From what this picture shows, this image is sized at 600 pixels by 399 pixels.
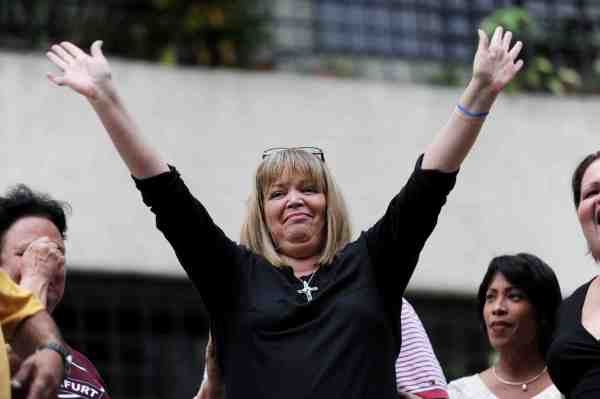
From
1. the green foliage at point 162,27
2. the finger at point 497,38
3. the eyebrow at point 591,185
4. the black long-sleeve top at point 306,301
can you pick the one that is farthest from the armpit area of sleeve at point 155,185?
the green foliage at point 162,27

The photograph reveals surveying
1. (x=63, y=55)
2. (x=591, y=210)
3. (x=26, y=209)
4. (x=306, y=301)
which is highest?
(x=63, y=55)

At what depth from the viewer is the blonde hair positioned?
15.7ft

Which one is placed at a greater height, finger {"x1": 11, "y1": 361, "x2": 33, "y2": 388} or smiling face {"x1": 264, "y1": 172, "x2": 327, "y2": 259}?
smiling face {"x1": 264, "y1": 172, "x2": 327, "y2": 259}

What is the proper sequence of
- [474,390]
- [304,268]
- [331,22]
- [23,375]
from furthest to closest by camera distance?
[331,22] < [474,390] < [304,268] < [23,375]

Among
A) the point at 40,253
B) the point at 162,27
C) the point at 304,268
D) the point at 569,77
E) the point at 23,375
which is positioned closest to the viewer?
the point at 23,375

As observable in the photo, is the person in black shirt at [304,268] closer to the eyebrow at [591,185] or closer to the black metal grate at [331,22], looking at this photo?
the eyebrow at [591,185]

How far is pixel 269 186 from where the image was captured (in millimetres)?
4855

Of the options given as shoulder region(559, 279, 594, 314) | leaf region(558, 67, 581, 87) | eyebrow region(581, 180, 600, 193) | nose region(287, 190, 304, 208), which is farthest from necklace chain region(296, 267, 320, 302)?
leaf region(558, 67, 581, 87)

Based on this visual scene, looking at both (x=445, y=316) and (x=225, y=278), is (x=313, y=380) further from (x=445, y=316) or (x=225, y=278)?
(x=445, y=316)

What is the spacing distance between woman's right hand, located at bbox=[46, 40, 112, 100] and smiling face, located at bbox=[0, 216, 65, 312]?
0.81 m

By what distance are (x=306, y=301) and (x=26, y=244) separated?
119cm

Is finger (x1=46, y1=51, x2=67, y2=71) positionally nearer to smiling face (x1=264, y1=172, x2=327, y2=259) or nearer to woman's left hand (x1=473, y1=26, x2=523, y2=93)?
smiling face (x1=264, y1=172, x2=327, y2=259)

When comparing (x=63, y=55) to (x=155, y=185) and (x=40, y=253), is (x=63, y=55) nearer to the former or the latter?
(x=155, y=185)

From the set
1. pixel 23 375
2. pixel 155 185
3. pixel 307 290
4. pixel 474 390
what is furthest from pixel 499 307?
pixel 23 375
